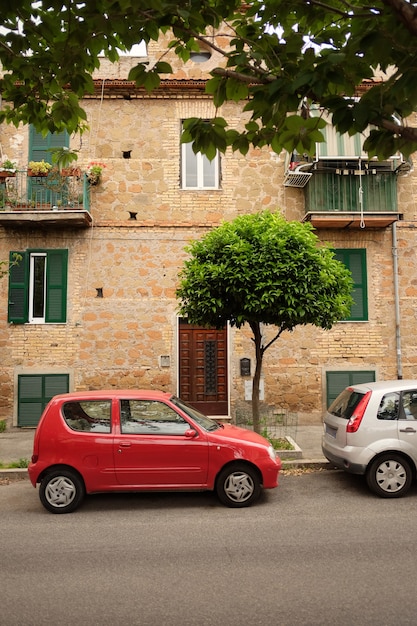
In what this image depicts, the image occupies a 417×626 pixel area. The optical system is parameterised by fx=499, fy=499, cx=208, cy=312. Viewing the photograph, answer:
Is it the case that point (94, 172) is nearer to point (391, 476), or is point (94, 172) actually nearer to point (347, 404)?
point (347, 404)

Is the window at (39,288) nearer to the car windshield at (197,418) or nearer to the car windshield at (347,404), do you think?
the car windshield at (197,418)

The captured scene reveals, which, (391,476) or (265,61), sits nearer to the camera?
(265,61)

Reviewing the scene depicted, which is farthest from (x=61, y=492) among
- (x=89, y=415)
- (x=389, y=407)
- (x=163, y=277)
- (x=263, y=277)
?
(x=163, y=277)

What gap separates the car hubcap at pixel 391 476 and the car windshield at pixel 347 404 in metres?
0.82

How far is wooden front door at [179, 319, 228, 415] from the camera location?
12695 mm

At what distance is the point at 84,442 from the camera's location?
6.45 metres

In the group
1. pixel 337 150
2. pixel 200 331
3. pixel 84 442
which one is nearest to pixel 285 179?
pixel 337 150

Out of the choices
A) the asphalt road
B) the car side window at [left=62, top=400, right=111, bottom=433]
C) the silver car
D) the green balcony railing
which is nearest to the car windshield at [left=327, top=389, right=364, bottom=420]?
the silver car

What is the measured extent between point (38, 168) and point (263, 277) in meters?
7.13

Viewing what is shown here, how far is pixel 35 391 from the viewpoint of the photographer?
1236 centimetres

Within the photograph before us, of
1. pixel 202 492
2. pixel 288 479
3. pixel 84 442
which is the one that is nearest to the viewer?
pixel 84 442

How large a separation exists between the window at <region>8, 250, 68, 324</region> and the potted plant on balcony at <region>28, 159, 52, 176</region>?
191 cm

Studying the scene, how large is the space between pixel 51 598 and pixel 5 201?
10208 mm

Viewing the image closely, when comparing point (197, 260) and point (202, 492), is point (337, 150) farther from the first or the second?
point (202, 492)
